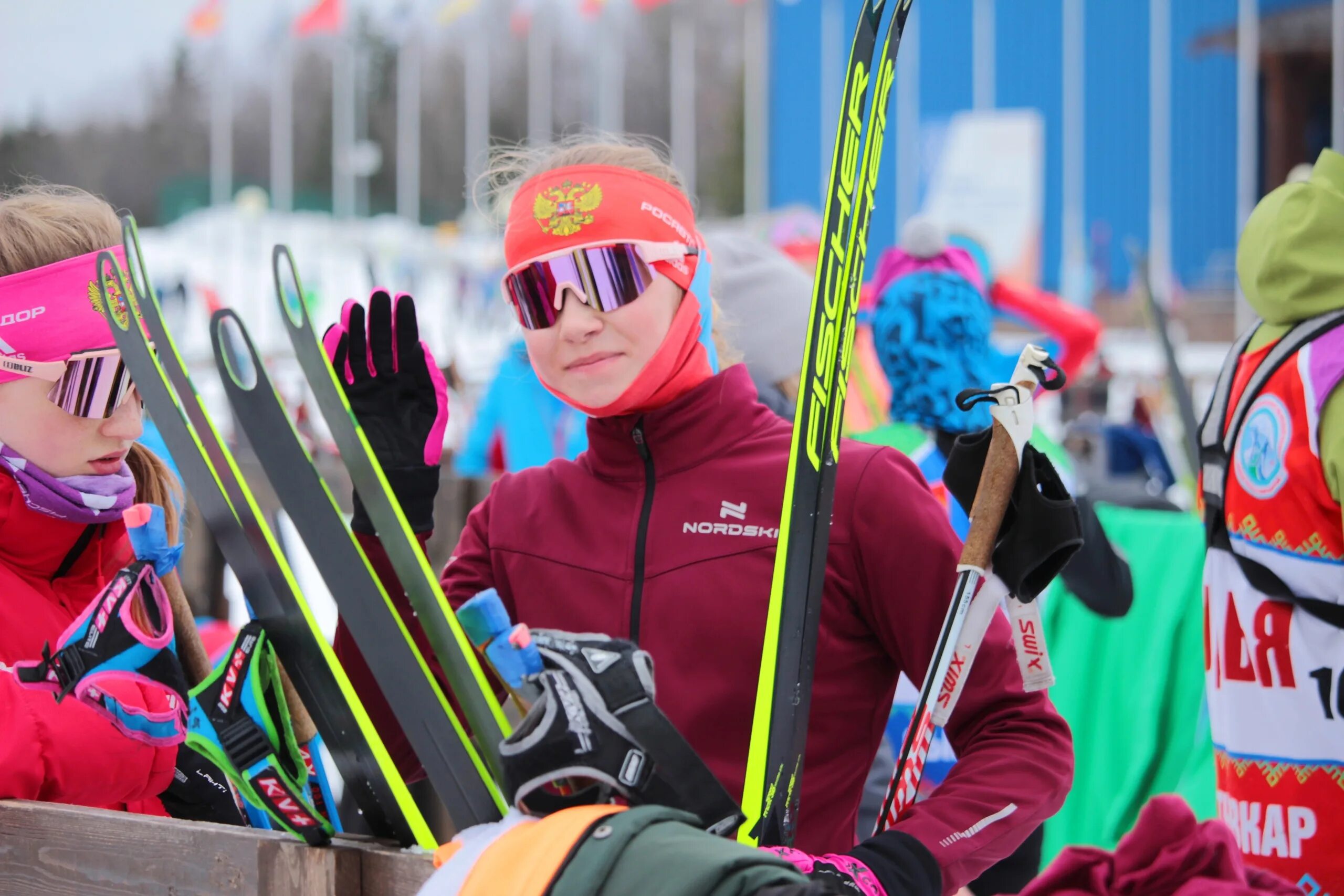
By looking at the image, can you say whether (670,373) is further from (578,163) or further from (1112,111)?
(1112,111)

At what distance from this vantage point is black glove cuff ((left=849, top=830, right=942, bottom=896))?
1.24 metres

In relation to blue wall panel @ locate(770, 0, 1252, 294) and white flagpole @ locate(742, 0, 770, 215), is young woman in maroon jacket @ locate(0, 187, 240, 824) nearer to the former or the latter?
blue wall panel @ locate(770, 0, 1252, 294)

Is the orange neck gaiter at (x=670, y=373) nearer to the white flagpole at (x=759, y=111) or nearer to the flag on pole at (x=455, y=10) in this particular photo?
the flag on pole at (x=455, y=10)

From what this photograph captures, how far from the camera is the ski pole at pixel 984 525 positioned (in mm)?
1291

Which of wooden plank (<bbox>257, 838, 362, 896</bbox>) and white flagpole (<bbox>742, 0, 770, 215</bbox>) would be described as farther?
white flagpole (<bbox>742, 0, 770, 215</bbox>)

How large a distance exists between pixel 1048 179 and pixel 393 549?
24816mm

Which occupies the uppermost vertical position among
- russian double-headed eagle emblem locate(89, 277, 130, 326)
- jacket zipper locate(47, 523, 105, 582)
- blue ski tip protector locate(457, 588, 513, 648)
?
russian double-headed eagle emblem locate(89, 277, 130, 326)

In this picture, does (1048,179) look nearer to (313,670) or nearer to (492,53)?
(492,53)

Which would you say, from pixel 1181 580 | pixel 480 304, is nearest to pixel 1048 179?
pixel 480 304

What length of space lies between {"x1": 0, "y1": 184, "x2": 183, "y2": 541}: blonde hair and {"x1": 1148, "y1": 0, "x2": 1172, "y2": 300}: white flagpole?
24051 millimetres

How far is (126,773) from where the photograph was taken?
1732 millimetres

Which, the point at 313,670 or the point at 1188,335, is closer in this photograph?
the point at 313,670

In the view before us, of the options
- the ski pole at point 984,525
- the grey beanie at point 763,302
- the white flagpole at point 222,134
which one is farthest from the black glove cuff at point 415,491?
the white flagpole at point 222,134

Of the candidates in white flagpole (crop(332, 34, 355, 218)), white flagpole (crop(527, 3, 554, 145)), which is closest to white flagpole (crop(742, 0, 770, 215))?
white flagpole (crop(527, 3, 554, 145))
